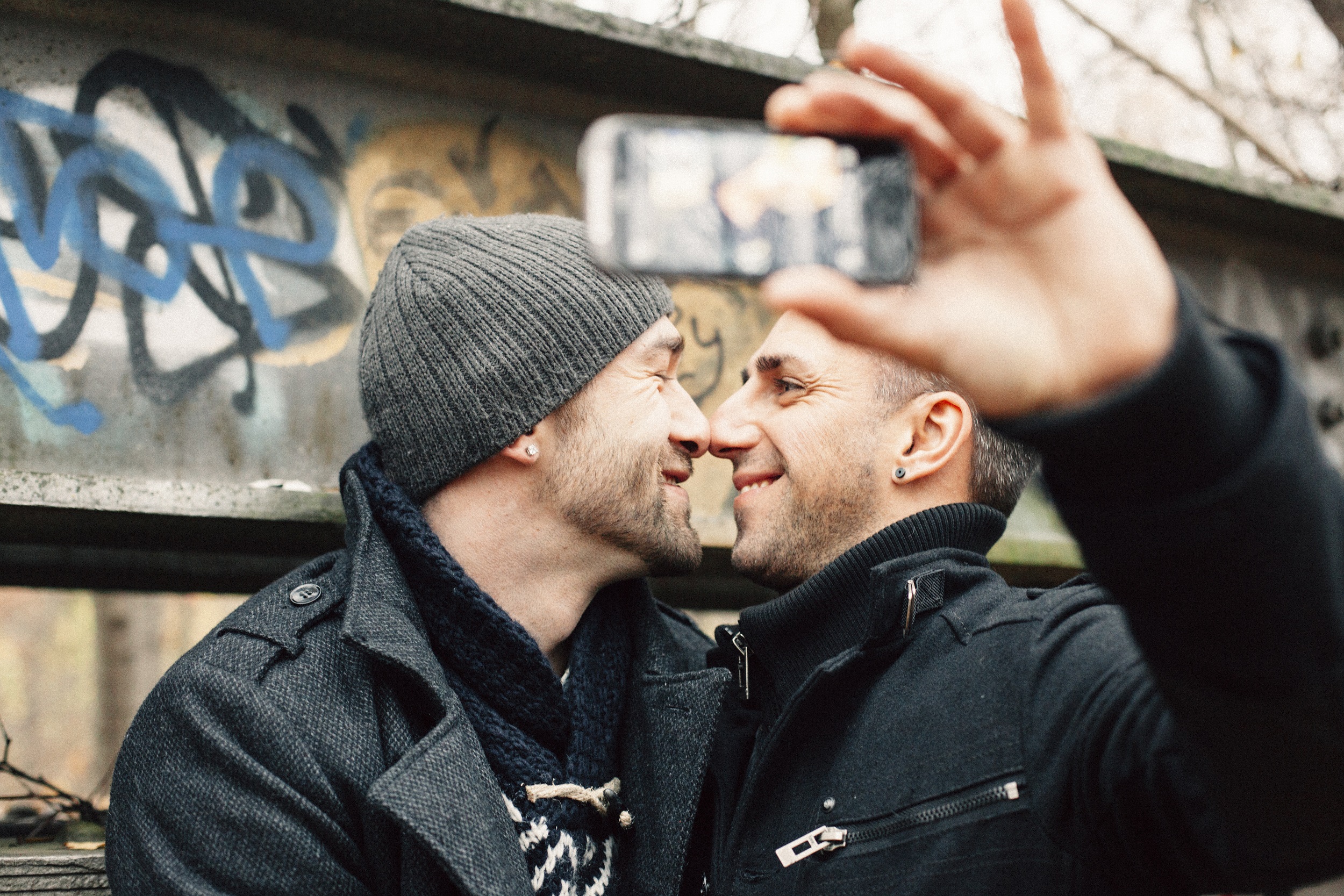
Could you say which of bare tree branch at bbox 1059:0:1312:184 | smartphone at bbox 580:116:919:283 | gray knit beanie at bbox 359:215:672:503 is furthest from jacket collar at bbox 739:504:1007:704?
bare tree branch at bbox 1059:0:1312:184

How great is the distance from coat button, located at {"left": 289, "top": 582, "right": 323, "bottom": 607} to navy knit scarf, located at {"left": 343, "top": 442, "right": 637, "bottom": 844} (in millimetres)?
221

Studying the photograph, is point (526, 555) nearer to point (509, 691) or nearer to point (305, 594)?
point (509, 691)

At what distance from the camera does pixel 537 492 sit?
280 centimetres

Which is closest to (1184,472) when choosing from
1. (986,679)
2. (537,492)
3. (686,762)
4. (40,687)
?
(986,679)

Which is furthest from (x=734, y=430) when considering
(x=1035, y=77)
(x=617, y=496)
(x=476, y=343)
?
(x=1035, y=77)

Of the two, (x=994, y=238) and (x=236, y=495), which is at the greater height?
(x=994, y=238)

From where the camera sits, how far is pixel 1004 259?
43.3 inches

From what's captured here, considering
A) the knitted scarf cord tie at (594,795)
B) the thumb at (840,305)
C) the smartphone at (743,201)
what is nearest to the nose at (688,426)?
the knitted scarf cord tie at (594,795)

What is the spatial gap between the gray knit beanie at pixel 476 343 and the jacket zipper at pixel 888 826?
4.42ft

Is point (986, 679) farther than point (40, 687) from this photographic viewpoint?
No

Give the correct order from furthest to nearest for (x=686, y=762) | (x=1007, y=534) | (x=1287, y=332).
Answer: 1. (x=1287, y=332)
2. (x=1007, y=534)
3. (x=686, y=762)

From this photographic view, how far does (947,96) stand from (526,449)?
73.8 inches

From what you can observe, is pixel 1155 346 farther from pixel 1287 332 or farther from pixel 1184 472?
pixel 1287 332

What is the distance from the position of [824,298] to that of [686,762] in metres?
1.66
